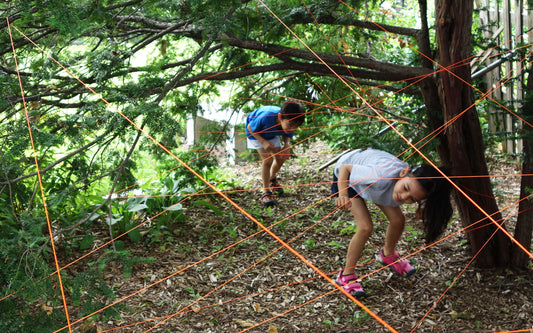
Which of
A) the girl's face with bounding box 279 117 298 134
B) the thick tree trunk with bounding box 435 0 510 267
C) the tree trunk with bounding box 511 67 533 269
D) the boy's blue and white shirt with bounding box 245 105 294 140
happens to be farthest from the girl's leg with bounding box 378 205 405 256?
the boy's blue and white shirt with bounding box 245 105 294 140

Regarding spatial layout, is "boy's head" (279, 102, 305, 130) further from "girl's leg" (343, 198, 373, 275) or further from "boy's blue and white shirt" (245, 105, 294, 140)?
"girl's leg" (343, 198, 373, 275)

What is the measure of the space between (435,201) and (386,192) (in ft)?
1.02

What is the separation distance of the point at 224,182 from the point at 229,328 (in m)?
2.26

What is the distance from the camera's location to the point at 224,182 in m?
4.96

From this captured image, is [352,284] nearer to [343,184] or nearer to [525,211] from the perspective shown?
[343,184]

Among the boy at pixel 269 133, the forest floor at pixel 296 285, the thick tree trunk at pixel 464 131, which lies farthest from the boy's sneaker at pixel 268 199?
the thick tree trunk at pixel 464 131

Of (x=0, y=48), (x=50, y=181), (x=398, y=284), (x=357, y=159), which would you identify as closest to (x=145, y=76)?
(x=0, y=48)

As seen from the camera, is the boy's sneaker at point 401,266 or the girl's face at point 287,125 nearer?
the boy's sneaker at point 401,266

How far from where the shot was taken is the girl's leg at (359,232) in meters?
3.13

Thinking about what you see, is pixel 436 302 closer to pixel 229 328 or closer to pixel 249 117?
pixel 229 328

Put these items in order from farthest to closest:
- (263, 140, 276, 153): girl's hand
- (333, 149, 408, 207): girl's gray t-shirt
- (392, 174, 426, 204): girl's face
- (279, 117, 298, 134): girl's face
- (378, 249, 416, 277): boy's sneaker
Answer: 1. (263, 140, 276, 153): girl's hand
2. (279, 117, 298, 134): girl's face
3. (378, 249, 416, 277): boy's sneaker
4. (333, 149, 408, 207): girl's gray t-shirt
5. (392, 174, 426, 204): girl's face

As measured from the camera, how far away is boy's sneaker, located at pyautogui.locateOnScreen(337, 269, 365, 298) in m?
3.13

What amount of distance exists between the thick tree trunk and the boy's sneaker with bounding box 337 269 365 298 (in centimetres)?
86

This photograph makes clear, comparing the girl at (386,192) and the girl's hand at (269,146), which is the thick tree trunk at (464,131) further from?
the girl's hand at (269,146)
